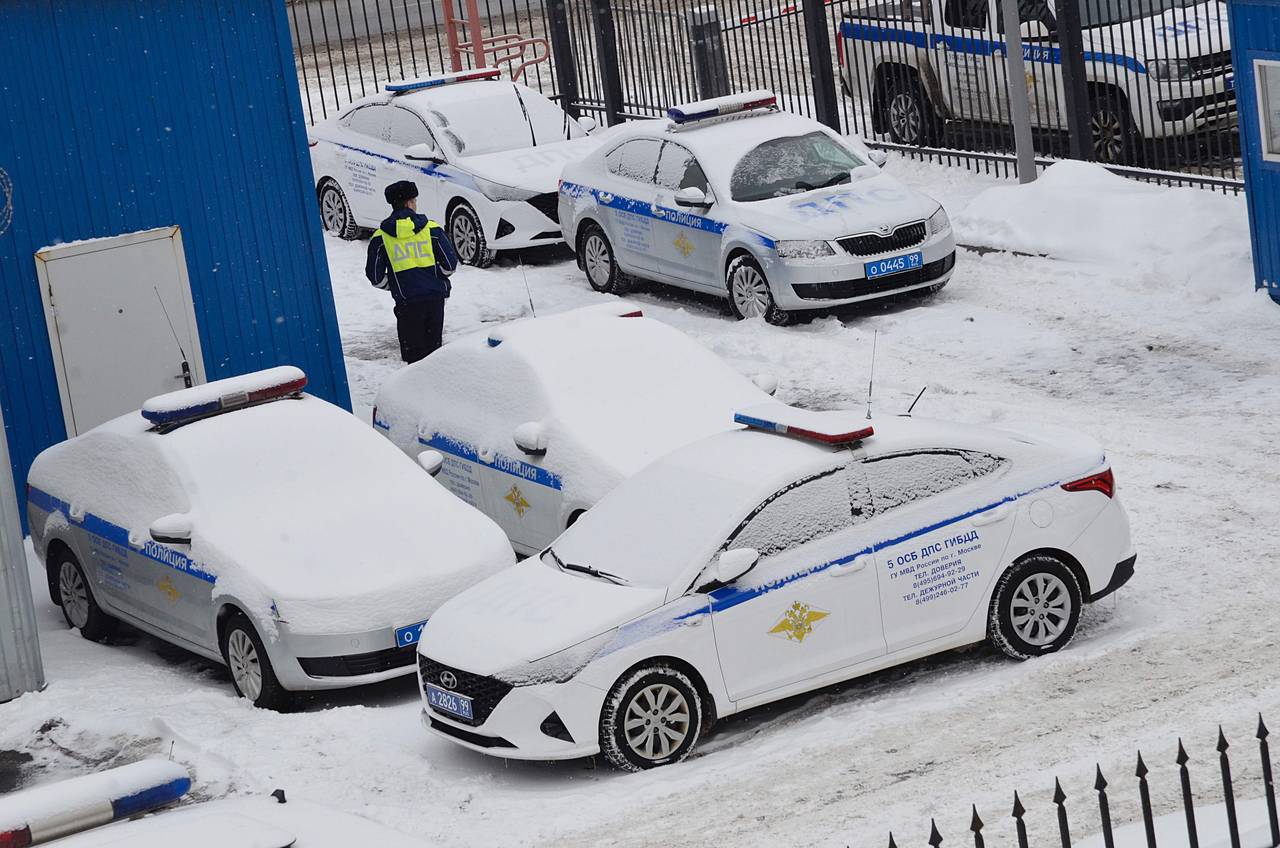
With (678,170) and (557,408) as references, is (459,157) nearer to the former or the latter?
(678,170)

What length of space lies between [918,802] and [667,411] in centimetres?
438

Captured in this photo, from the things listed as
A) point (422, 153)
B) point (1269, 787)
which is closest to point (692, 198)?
point (422, 153)

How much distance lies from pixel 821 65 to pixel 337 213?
19.0 ft

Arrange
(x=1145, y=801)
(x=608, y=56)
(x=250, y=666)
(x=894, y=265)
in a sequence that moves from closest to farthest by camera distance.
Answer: (x=1145, y=801) < (x=250, y=666) < (x=894, y=265) < (x=608, y=56)

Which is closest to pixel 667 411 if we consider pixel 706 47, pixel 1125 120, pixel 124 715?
pixel 124 715

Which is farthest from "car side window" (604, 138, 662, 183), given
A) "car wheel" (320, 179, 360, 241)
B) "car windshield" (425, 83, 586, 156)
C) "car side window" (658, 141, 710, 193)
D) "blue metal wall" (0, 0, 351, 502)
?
"blue metal wall" (0, 0, 351, 502)

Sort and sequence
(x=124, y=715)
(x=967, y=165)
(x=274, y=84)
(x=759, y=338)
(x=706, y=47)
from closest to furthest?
(x=124, y=715) < (x=274, y=84) < (x=759, y=338) < (x=967, y=165) < (x=706, y=47)

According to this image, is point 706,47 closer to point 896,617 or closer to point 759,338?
point 759,338

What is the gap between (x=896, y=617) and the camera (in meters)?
9.50

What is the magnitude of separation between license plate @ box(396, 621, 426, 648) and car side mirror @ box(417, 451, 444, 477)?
5.48 ft

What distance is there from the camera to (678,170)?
17516 millimetres

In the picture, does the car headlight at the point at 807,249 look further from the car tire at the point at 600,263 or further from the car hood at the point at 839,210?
the car tire at the point at 600,263

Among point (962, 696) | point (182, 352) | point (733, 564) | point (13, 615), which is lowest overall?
point (962, 696)

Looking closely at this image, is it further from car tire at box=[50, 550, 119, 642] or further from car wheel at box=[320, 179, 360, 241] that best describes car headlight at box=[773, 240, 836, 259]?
car tire at box=[50, 550, 119, 642]
